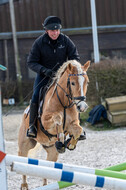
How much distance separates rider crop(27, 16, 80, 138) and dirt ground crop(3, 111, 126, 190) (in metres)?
0.78

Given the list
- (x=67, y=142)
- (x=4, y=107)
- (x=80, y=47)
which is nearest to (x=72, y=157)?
(x=67, y=142)

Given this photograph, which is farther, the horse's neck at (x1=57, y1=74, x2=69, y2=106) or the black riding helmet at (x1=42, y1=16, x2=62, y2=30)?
the black riding helmet at (x1=42, y1=16, x2=62, y2=30)

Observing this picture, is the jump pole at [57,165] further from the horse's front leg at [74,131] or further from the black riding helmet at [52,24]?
the black riding helmet at [52,24]

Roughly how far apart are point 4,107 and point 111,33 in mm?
6506

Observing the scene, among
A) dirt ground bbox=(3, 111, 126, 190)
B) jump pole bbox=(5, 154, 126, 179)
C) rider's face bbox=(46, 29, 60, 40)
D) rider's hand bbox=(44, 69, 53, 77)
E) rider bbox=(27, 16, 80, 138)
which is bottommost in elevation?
dirt ground bbox=(3, 111, 126, 190)

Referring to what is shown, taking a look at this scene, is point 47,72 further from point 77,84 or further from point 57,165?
point 57,165

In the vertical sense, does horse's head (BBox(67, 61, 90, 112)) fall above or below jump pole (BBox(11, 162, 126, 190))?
above

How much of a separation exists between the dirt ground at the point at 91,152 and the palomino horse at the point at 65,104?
3.53ft

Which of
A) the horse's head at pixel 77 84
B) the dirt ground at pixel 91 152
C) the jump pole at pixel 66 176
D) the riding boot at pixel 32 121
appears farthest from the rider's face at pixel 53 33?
the jump pole at pixel 66 176

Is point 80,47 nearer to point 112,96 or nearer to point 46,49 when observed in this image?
point 112,96

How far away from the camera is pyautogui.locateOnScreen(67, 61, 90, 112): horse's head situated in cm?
471

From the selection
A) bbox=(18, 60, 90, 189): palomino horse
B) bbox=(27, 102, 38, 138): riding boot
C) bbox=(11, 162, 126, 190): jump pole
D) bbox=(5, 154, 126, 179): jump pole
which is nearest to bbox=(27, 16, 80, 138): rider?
bbox=(27, 102, 38, 138): riding boot

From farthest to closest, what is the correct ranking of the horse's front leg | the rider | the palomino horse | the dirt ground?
the dirt ground → the rider → the horse's front leg → the palomino horse

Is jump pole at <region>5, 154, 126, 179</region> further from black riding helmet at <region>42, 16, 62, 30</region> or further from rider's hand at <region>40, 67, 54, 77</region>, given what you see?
black riding helmet at <region>42, 16, 62, 30</region>
